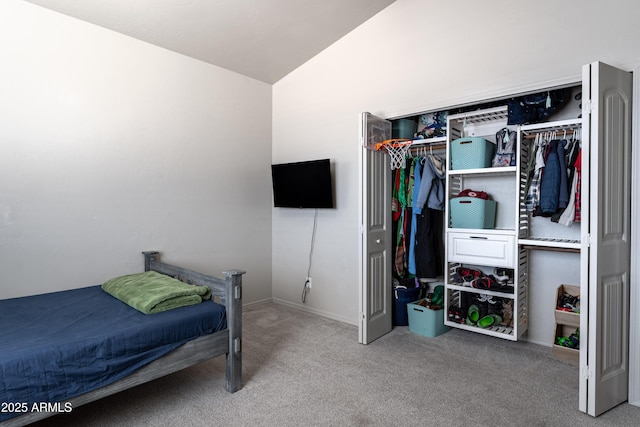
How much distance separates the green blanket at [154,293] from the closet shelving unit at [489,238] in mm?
2141

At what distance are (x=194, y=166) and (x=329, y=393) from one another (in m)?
2.52

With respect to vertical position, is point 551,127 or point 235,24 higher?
point 235,24

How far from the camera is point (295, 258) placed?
171 inches

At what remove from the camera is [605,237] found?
2150 millimetres

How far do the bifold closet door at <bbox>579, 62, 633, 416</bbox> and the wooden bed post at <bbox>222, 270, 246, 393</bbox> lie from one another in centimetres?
209

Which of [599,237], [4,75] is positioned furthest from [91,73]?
[599,237]

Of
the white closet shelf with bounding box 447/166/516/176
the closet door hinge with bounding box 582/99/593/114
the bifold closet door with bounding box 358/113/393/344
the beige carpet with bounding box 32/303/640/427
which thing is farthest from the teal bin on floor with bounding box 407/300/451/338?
the closet door hinge with bounding box 582/99/593/114

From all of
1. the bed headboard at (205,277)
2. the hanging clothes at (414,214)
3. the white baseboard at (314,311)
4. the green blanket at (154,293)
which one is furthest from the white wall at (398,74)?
the green blanket at (154,293)

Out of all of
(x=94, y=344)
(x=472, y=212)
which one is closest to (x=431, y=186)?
(x=472, y=212)

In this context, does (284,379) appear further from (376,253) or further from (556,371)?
(556,371)

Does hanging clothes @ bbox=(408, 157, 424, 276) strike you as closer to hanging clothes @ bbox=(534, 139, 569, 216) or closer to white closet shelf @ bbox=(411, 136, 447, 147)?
white closet shelf @ bbox=(411, 136, 447, 147)

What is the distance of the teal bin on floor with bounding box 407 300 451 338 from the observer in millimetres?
3387

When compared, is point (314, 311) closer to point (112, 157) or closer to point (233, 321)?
point (233, 321)

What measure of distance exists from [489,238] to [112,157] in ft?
10.7
